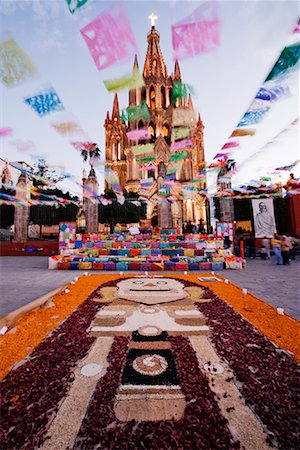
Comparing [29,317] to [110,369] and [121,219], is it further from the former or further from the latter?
[121,219]

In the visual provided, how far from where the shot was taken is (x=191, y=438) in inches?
51.4

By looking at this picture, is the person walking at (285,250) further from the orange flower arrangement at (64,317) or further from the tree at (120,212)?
the tree at (120,212)

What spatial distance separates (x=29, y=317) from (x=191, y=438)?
3252mm

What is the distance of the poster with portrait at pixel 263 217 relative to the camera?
1407cm

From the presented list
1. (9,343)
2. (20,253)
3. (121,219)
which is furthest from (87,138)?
(20,253)

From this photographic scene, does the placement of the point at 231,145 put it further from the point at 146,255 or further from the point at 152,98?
the point at 152,98

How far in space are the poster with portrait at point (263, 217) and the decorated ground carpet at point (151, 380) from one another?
11936mm

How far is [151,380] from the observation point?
6.24 feet

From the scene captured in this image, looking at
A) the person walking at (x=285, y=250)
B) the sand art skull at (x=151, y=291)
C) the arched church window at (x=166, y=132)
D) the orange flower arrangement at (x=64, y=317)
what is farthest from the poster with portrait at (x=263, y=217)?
the arched church window at (x=166, y=132)

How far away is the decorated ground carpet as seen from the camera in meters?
1.36

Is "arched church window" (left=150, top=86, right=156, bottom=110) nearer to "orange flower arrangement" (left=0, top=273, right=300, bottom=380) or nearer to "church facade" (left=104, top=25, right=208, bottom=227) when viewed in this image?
"church facade" (left=104, top=25, right=208, bottom=227)

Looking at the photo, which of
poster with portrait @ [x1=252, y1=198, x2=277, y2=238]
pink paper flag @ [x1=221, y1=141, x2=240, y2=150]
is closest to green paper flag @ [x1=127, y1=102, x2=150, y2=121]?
pink paper flag @ [x1=221, y1=141, x2=240, y2=150]

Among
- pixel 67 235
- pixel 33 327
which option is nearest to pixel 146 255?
pixel 67 235

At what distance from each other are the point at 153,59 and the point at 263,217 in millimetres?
47693
